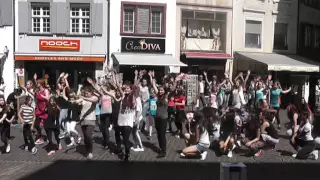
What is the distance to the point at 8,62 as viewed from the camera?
21922 millimetres

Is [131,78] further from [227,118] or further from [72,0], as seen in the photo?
[227,118]

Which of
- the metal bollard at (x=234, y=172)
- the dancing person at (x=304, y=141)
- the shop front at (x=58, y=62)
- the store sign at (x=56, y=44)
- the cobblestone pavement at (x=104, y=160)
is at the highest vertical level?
the store sign at (x=56, y=44)

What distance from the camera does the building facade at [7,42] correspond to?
21812mm

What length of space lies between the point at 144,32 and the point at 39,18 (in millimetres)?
5251

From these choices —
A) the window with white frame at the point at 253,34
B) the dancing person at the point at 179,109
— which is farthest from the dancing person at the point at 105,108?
the window with white frame at the point at 253,34

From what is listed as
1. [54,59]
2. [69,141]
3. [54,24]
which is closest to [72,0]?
[54,24]

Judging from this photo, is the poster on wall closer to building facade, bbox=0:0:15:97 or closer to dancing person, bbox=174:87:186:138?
dancing person, bbox=174:87:186:138

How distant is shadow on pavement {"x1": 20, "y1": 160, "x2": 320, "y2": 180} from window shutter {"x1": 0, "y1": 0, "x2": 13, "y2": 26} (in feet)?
45.0

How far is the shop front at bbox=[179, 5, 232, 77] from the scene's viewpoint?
24125mm

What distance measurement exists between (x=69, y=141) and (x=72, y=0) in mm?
11646

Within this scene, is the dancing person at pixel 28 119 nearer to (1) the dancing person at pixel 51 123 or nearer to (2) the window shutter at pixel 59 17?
(1) the dancing person at pixel 51 123

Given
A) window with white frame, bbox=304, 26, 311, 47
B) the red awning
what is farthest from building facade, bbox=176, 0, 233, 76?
window with white frame, bbox=304, 26, 311, 47

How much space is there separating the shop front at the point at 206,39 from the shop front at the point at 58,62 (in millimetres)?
4857

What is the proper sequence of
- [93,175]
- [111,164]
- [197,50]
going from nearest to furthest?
[93,175] < [111,164] < [197,50]
